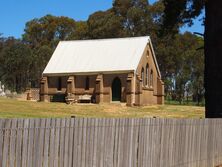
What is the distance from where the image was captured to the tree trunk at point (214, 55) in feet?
66.7

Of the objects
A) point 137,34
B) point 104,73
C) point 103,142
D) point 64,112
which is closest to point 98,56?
point 104,73

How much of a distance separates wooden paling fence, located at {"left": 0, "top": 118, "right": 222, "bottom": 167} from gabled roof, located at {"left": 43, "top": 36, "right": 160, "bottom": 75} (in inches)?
1865

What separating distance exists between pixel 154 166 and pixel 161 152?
472 millimetres

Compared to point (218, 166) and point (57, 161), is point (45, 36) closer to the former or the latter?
point (218, 166)

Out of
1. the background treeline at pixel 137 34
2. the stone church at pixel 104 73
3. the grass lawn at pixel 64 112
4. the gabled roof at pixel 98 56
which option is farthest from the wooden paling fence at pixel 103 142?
the background treeline at pixel 137 34

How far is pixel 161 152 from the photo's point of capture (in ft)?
41.2

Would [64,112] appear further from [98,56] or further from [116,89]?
[98,56]

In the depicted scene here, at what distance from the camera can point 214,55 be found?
20.6 m

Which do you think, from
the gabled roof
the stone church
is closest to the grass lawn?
the stone church

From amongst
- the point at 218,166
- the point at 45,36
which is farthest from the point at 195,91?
the point at 218,166

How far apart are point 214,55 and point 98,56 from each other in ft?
150

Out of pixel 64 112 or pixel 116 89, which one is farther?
pixel 116 89

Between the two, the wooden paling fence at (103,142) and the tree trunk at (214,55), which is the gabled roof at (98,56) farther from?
the wooden paling fence at (103,142)

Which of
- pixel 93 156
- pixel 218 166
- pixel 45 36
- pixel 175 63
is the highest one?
pixel 45 36
